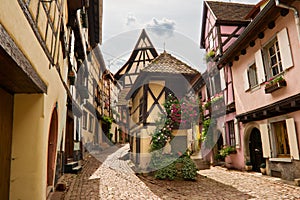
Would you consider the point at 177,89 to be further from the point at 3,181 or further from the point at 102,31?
the point at 102,31

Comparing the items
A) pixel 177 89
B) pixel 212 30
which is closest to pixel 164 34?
pixel 212 30

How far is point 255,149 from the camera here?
Result: 8.67 metres

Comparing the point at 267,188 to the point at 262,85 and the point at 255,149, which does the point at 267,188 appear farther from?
the point at 262,85

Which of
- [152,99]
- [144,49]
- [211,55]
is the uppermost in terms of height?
[144,49]

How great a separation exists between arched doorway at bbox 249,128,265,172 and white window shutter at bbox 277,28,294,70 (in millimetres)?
3057

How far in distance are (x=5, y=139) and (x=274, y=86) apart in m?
6.50

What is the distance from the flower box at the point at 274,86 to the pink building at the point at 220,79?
8.79ft

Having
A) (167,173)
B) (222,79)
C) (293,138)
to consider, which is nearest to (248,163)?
(293,138)

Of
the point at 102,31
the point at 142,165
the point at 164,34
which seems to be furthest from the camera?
the point at 102,31

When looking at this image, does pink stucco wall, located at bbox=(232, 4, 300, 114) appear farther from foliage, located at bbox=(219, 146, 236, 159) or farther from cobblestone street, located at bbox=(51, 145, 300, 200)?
cobblestone street, located at bbox=(51, 145, 300, 200)

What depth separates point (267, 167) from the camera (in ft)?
25.3

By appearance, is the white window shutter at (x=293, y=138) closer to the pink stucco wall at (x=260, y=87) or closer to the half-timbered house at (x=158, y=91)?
the pink stucco wall at (x=260, y=87)

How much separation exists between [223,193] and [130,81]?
10364 mm

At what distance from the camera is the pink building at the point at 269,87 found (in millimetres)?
6285
